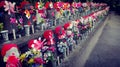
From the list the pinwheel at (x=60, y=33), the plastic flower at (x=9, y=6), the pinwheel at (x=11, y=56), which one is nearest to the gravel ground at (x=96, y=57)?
the pinwheel at (x=60, y=33)

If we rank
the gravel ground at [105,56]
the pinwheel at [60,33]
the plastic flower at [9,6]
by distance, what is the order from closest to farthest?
1. the pinwheel at [60,33]
2. the plastic flower at [9,6]
3. the gravel ground at [105,56]

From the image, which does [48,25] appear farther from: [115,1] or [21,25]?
[115,1]

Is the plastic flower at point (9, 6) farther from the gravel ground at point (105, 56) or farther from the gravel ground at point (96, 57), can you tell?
the gravel ground at point (105, 56)

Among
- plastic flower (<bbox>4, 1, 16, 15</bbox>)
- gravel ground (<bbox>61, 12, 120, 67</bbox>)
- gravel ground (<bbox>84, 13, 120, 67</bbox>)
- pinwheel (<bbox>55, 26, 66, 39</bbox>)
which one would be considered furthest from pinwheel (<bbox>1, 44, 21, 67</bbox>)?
gravel ground (<bbox>84, 13, 120, 67</bbox>)

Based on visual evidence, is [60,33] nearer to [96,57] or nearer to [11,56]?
[96,57]

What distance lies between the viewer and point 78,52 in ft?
28.2

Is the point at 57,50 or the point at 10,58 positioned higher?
the point at 10,58

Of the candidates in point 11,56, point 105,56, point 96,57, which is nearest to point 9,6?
point 11,56

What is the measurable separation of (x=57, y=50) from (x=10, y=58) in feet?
10.2

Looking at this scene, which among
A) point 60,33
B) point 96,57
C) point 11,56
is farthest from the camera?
point 96,57

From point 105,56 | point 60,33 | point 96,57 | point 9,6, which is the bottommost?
point 105,56

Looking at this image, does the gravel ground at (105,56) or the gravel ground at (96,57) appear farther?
the gravel ground at (105,56)

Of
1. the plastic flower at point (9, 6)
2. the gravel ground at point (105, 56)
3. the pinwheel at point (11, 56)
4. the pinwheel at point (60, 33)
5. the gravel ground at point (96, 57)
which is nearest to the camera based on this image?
the pinwheel at point (11, 56)

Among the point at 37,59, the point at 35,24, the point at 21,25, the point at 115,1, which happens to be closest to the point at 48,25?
the point at 35,24
